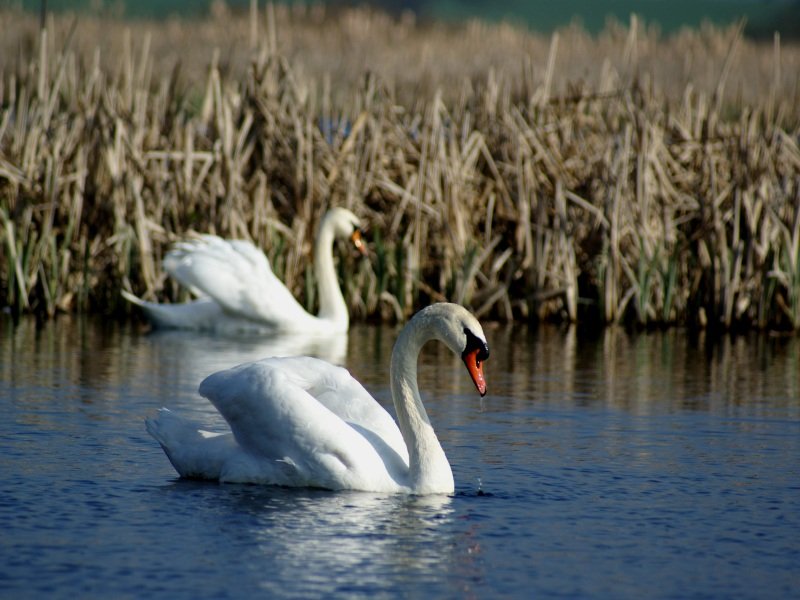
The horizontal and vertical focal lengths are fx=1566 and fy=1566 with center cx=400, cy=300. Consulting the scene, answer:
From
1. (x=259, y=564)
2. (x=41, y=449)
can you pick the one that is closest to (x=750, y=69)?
(x=41, y=449)

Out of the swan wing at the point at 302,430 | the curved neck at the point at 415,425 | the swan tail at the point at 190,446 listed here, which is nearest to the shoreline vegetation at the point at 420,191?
the swan tail at the point at 190,446

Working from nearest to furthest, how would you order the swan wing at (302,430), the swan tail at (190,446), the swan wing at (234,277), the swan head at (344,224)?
the swan wing at (302,430), the swan tail at (190,446), the swan wing at (234,277), the swan head at (344,224)

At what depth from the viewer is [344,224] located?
1405 cm

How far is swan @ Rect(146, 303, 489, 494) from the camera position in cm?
694

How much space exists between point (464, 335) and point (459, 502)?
2.44ft

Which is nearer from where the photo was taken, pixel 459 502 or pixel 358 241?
pixel 459 502

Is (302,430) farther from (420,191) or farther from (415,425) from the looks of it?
(420,191)

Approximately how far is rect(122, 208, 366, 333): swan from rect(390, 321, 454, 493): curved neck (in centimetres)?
629

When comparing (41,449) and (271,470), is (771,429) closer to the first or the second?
(271,470)

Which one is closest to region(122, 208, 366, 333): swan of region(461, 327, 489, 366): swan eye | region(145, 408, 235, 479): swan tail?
region(145, 408, 235, 479): swan tail

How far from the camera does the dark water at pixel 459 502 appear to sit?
5.64m

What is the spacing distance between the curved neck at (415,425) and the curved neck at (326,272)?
264 inches

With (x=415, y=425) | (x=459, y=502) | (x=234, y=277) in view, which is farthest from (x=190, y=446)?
(x=234, y=277)

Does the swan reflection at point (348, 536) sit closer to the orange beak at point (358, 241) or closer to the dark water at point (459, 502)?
the dark water at point (459, 502)
